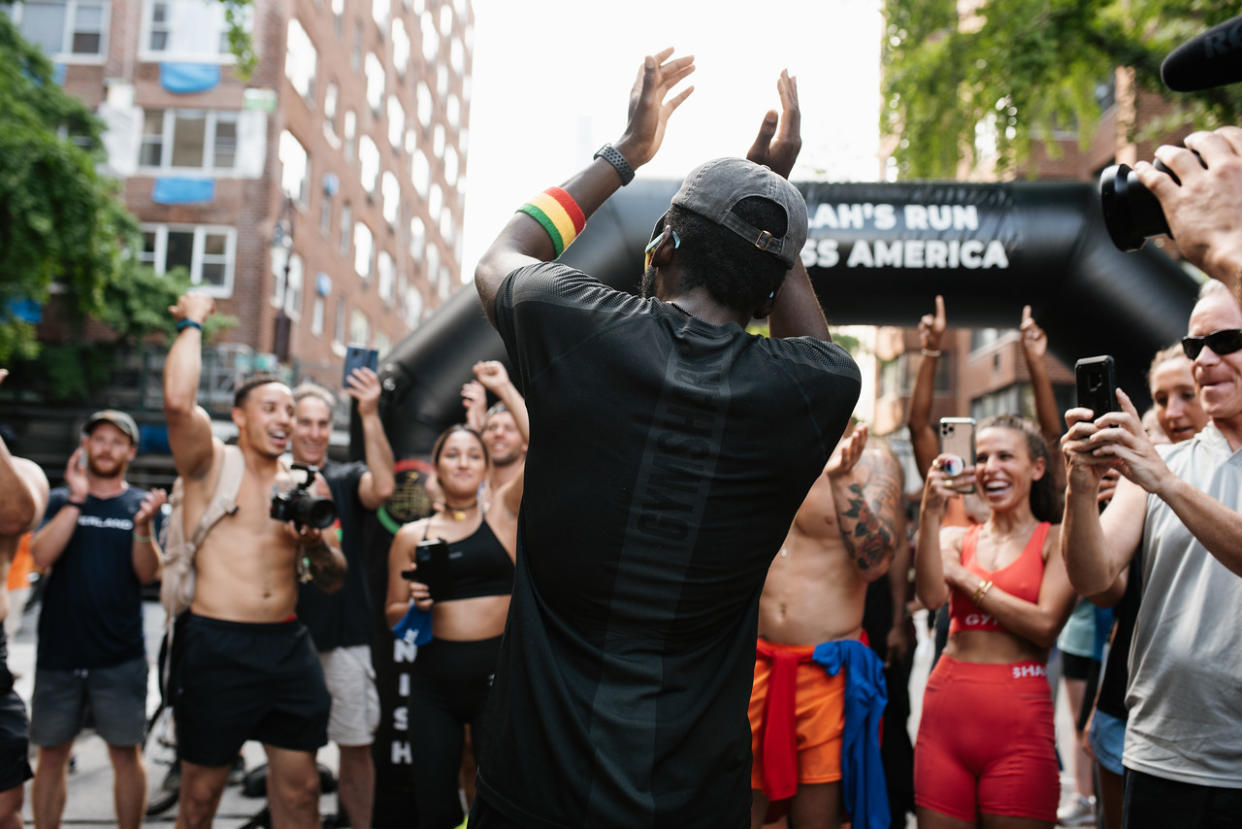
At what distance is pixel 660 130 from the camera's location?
7.77ft

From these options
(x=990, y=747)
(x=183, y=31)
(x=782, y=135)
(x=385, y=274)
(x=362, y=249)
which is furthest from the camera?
(x=385, y=274)

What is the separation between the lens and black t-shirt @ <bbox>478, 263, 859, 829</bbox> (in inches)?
75.1

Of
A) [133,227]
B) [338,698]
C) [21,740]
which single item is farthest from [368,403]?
[133,227]

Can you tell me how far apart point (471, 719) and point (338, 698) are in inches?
51.5

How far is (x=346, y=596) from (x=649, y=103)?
161 inches

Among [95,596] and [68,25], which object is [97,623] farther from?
[68,25]

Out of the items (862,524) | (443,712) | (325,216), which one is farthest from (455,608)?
(325,216)

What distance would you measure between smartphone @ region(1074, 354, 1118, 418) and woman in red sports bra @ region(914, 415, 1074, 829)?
1.23 meters

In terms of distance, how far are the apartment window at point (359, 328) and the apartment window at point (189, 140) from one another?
817 cm

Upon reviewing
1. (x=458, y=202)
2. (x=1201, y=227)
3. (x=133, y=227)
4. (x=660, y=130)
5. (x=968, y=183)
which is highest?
(x=458, y=202)

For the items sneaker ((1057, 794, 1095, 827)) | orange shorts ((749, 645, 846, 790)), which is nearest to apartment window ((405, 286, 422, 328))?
sneaker ((1057, 794, 1095, 827))

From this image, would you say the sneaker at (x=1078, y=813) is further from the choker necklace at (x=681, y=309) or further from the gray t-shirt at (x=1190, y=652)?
the choker necklace at (x=681, y=309)

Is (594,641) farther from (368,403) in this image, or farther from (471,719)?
(368,403)

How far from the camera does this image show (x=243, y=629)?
445 cm
